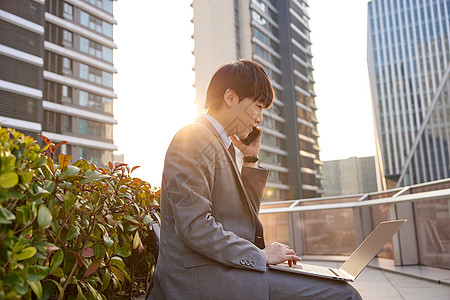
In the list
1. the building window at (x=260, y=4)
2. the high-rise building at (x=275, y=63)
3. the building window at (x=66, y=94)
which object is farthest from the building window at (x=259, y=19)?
the building window at (x=66, y=94)

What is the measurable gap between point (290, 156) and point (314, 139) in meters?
8.84

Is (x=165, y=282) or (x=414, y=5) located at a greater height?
Result: (x=414, y=5)

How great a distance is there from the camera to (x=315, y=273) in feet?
3.65

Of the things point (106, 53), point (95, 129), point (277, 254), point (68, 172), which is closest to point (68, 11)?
point (106, 53)

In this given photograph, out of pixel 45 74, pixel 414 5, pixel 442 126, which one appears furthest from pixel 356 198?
pixel 414 5

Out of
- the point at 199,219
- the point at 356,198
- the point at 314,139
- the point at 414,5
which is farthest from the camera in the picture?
the point at 414,5

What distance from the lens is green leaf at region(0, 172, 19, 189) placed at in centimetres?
87

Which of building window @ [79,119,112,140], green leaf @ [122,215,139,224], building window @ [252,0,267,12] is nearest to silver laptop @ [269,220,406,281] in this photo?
green leaf @ [122,215,139,224]

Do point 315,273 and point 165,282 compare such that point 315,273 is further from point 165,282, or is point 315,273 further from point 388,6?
point 388,6

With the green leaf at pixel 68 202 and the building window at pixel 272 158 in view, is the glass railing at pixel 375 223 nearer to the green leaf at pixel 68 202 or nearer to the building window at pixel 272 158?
the green leaf at pixel 68 202

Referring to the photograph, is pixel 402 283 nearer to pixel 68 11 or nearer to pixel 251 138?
pixel 251 138

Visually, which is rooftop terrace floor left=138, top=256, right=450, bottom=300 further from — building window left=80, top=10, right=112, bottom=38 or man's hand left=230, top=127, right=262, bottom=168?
building window left=80, top=10, right=112, bottom=38

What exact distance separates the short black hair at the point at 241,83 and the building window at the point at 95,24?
31.7 metres

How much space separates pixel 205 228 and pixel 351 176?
125620 mm
